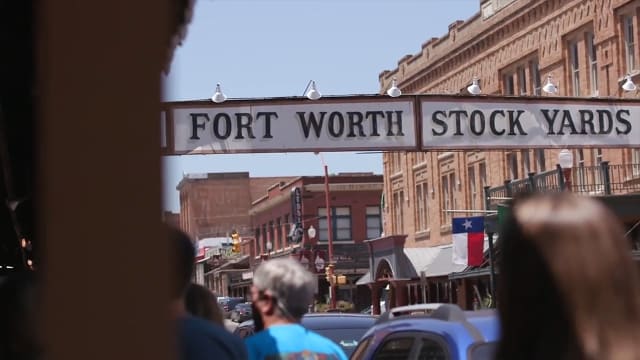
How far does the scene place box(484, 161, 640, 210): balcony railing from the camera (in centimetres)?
2938

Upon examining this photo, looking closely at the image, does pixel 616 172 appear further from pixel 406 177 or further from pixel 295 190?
pixel 295 190

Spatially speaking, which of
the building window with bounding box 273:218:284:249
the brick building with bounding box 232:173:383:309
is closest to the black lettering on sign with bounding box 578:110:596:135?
the brick building with bounding box 232:173:383:309

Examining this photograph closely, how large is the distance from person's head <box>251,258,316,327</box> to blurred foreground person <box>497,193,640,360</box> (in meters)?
2.21

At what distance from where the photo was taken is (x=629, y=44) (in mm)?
30219

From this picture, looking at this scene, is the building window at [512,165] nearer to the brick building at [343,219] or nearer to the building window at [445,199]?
the building window at [445,199]

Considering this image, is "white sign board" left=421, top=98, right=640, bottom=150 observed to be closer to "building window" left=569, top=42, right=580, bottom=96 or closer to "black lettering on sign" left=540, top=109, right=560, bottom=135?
"black lettering on sign" left=540, top=109, right=560, bottom=135

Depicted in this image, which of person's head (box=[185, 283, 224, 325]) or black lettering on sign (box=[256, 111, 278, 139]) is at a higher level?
black lettering on sign (box=[256, 111, 278, 139])

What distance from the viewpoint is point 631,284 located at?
2.30m

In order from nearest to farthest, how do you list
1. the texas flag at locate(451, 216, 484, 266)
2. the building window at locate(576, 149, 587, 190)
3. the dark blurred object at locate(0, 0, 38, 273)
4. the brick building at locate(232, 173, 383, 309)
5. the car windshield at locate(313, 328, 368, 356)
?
the dark blurred object at locate(0, 0, 38, 273) < the car windshield at locate(313, 328, 368, 356) < the texas flag at locate(451, 216, 484, 266) < the building window at locate(576, 149, 587, 190) < the brick building at locate(232, 173, 383, 309)

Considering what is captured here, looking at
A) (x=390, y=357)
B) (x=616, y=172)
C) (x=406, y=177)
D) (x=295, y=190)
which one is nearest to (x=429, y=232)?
(x=406, y=177)

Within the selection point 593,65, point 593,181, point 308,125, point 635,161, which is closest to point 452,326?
point 308,125

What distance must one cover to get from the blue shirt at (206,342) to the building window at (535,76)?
31.9 meters

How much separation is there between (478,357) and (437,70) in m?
37.0

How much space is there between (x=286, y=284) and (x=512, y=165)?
1292 inches
